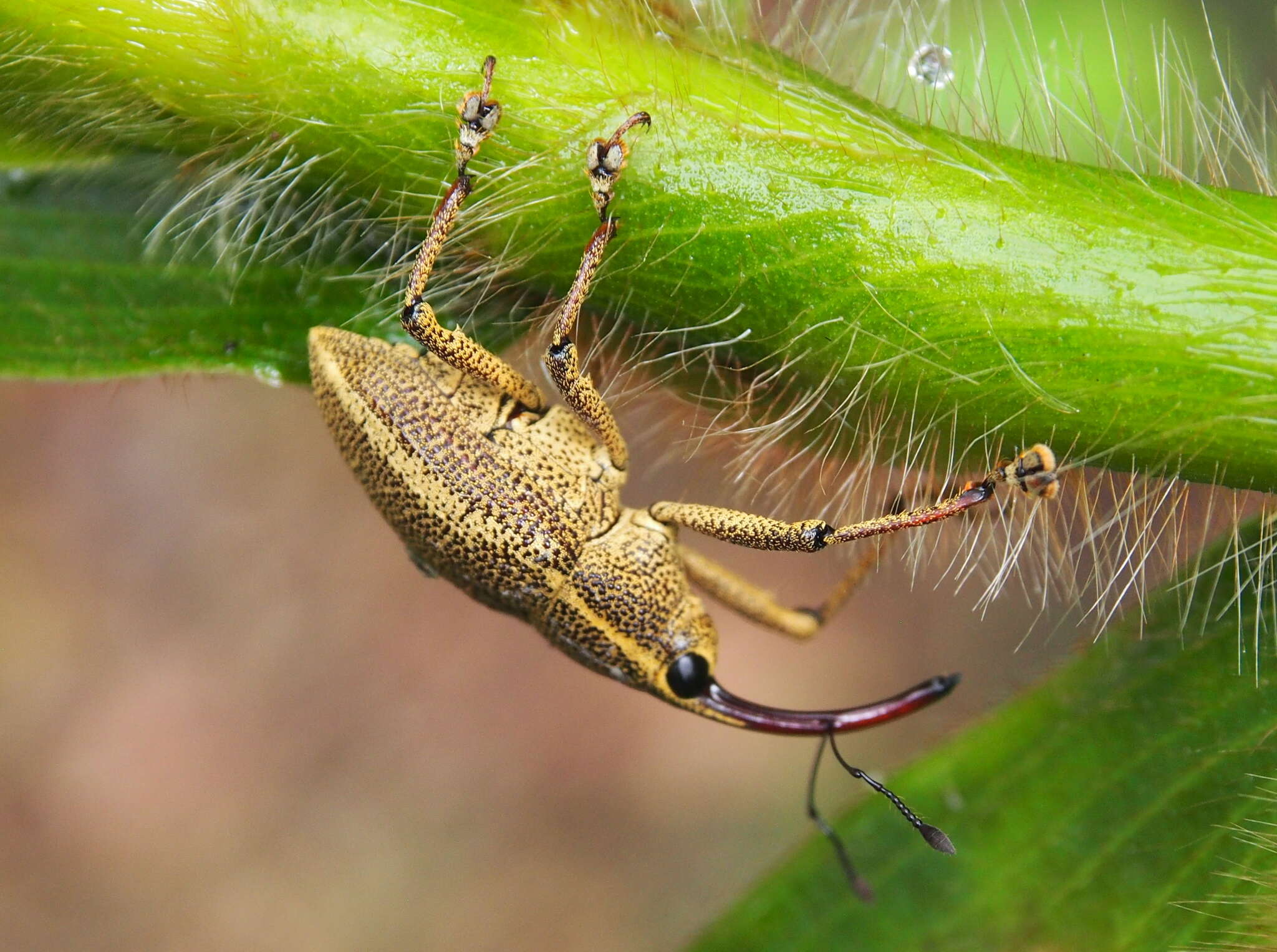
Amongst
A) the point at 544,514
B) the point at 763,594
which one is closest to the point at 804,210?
the point at 544,514

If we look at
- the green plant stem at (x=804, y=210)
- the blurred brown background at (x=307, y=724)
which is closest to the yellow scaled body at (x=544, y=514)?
the green plant stem at (x=804, y=210)

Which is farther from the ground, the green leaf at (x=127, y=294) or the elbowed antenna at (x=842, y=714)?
the green leaf at (x=127, y=294)

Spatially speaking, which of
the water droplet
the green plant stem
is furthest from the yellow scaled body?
the water droplet

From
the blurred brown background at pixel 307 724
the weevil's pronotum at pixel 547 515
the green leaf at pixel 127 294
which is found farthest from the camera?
the blurred brown background at pixel 307 724

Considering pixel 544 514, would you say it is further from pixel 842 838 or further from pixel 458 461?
pixel 842 838

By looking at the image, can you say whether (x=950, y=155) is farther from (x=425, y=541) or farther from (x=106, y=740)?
(x=106, y=740)

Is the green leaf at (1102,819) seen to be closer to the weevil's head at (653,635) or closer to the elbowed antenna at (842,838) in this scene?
the elbowed antenna at (842,838)
